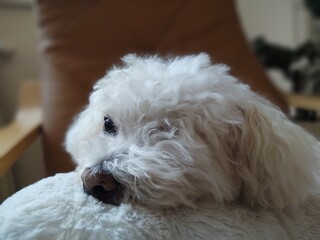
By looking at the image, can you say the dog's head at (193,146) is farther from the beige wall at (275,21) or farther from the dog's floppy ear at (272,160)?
the beige wall at (275,21)

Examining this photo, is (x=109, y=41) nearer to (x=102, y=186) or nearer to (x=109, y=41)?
(x=109, y=41)

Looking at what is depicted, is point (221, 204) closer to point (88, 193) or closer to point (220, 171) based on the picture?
point (220, 171)

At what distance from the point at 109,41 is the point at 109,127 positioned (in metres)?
0.70

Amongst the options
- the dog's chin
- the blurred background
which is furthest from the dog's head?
the blurred background

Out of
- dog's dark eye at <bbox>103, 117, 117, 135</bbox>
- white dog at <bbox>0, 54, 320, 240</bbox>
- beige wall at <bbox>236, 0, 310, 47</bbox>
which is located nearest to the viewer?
white dog at <bbox>0, 54, 320, 240</bbox>

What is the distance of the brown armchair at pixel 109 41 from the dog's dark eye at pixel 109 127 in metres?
0.48

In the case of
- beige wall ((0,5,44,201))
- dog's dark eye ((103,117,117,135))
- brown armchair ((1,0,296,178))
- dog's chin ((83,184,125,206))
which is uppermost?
beige wall ((0,5,44,201))

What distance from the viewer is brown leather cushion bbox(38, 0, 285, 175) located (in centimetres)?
128

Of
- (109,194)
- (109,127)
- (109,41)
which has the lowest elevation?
(109,194)

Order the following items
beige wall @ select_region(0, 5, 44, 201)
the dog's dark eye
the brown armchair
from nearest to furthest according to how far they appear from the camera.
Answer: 1. the dog's dark eye
2. the brown armchair
3. beige wall @ select_region(0, 5, 44, 201)

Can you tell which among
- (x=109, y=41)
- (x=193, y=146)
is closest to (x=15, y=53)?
(x=109, y=41)

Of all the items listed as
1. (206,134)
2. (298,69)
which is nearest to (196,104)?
(206,134)

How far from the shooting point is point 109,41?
4.49ft

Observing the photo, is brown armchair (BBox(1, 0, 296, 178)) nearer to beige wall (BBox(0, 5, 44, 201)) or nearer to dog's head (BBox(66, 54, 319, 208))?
dog's head (BBox(66, 54, 319, 208))
